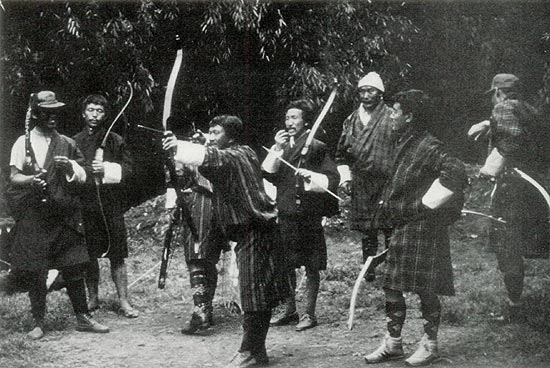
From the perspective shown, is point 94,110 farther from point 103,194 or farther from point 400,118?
point 400,118

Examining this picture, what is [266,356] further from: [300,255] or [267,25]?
[267,25]

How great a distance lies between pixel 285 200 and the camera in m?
6.75

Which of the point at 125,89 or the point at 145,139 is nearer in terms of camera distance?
the point at 125,89

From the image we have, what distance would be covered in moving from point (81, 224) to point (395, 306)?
2763mm

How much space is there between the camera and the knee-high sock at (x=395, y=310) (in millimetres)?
5371

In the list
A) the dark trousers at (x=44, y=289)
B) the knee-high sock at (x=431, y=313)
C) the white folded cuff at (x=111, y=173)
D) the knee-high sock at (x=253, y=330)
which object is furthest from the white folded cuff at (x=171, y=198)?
the knee-high sock at (x=431, y=313)

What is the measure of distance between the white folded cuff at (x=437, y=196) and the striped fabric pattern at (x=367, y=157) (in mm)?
2183

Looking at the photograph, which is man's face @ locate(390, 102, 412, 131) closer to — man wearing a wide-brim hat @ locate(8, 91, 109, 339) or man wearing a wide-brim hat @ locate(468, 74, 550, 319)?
man wearing a wide-brim hat @ locate(468, 74, 550, 319)

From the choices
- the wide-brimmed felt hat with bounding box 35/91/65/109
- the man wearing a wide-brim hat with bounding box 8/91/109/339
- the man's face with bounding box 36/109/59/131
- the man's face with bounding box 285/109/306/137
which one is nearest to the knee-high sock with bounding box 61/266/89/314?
the man wearing a wide-brim hat with bounding box 8/91/109/339

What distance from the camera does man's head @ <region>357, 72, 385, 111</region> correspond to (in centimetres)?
765

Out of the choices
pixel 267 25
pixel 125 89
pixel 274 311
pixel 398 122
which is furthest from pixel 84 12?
pixel 398 122

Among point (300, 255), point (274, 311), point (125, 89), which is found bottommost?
point (274, 311)

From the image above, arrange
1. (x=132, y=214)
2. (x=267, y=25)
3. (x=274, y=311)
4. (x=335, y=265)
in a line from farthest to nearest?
1. (x=132, y=214)
2. (x=267, y=25)
3. (x=335, y=265)
4. (x=274, y=311)

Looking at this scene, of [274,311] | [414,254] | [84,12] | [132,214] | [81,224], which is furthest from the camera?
[132,214]
